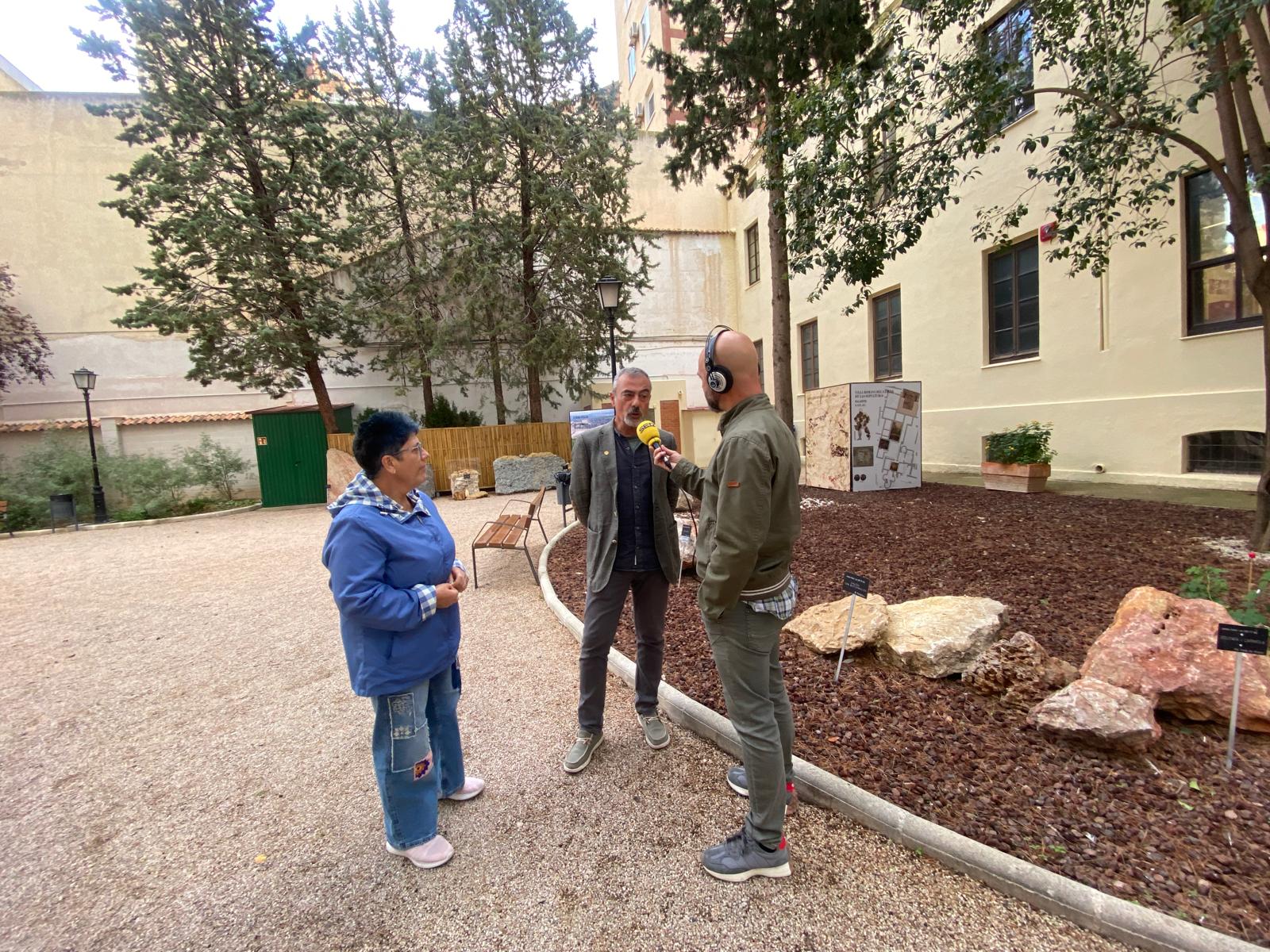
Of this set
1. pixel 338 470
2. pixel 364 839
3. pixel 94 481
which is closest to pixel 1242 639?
pixel 364 839

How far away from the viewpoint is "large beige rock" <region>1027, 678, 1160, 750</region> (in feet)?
8.21

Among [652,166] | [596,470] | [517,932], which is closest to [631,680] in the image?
[596,470]

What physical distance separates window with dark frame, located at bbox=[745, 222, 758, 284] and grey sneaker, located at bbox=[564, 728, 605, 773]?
21.0 metres

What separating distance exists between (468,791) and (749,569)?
182 centimetres

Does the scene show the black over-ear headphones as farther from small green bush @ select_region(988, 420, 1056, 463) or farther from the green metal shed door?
the green metal shed door

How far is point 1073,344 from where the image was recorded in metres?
10.1

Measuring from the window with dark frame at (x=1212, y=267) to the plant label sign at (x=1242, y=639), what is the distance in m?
8.41

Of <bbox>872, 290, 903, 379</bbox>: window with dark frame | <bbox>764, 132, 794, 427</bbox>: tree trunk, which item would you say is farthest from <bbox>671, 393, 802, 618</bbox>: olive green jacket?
<bbox>872, 290, 903, 379</bbox>: window with dark frame

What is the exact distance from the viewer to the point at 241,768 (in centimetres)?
312

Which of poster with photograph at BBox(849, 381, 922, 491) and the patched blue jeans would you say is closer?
the patched blue jeans

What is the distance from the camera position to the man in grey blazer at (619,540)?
2898mm

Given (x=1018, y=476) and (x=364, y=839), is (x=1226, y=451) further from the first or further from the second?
(x=364, y=839)

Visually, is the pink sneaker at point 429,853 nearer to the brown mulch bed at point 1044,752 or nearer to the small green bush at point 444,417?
the brown mulch bed at point 1044,752

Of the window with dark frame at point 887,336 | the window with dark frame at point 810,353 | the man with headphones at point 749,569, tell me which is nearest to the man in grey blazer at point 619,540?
the man with headphones at point 749,569
